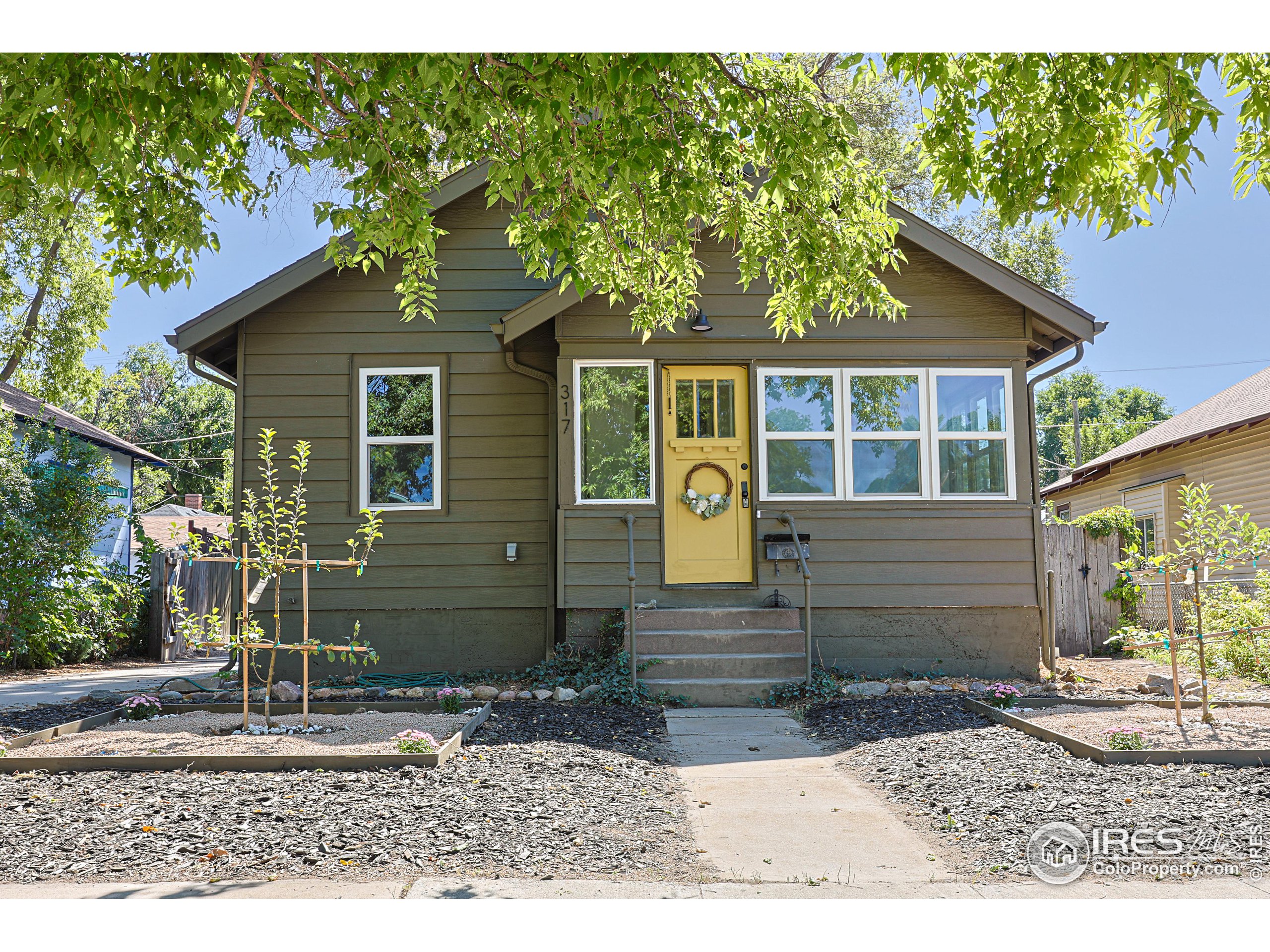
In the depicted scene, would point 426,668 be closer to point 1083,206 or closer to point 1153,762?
point 1153,762

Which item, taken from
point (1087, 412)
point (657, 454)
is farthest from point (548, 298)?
point (1087, 412)

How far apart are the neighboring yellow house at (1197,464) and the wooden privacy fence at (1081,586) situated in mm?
865

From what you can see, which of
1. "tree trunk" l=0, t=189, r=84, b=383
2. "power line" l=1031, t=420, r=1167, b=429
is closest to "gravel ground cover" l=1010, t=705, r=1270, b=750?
"tree trunk" l=0, t=189, r=84, b=383

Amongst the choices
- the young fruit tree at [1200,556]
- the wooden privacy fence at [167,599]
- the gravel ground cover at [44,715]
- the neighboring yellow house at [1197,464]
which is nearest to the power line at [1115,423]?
the neighboring yellow house at [1197,464]

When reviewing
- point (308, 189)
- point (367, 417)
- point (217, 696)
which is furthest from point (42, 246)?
point (217, 696)

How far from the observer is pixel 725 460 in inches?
332

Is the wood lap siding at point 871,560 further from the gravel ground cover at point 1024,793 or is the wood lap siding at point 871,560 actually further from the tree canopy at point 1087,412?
the tree canopy at point 1087,412

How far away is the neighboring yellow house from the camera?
1403 centimetres

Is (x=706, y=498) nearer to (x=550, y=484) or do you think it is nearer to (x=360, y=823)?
(x=550, y=484)

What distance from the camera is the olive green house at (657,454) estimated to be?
820 centimetres

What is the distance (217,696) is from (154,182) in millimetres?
4287

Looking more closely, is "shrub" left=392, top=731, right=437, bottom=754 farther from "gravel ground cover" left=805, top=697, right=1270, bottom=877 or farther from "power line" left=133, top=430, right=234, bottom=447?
"power line" left=133, top=430, right=234, bottom=447

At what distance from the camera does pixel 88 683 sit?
31.3 ft

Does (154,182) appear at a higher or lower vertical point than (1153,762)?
higher
